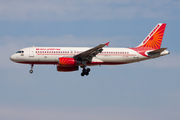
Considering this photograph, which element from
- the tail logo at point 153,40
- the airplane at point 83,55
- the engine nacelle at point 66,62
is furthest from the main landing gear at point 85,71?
the tail logo at point 153,40

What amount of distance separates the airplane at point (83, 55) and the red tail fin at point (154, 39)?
2.97 ft

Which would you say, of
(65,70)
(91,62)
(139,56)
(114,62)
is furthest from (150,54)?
(65,70)

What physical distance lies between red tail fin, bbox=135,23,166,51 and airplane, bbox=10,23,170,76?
91cm

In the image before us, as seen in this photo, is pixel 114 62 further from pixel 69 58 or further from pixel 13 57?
pixel 13 57

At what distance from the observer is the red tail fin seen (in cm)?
6938

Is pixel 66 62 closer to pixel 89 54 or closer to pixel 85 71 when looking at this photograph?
pixel 89 54

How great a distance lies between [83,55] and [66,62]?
123 inches

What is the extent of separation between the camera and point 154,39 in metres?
70.4

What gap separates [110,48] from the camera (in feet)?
219

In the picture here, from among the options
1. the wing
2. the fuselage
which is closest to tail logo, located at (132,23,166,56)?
the fuselage

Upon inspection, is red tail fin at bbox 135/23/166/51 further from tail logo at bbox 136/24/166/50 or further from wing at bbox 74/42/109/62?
wing at bbox 74/42/109/62

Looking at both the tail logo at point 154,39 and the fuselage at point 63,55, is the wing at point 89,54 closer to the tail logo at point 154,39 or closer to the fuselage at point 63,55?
the fuselage at point 63,55

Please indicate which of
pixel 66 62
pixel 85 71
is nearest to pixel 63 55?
pixel 66 62

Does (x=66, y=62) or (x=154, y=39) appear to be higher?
(x=154, y=39)
